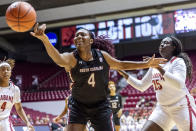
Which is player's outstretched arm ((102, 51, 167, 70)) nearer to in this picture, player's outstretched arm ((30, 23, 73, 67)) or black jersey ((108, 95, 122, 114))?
player's outstretched arm ((30, 23, 73, 67))

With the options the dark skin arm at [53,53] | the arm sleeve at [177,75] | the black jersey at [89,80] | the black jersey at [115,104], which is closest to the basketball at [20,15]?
the dark skin arm at [53,53]

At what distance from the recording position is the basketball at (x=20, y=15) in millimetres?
3535

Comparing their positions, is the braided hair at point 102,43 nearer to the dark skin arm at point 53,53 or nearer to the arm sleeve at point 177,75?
the dark skin arm at point 53,53

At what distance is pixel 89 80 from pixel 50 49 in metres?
0.55

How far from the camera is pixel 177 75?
3.41 meters

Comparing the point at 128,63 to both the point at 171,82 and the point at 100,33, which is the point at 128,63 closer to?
the point at 171,82

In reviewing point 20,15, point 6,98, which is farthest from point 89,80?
point 6,98

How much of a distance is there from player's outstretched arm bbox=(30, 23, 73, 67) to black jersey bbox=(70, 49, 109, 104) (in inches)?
5.2

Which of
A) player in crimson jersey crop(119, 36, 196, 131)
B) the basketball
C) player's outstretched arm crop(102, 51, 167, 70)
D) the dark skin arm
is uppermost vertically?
the basketball

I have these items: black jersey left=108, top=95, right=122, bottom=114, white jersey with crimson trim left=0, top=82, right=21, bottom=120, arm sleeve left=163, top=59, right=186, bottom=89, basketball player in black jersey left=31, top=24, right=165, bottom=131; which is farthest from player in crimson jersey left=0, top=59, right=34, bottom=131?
black jersey left=108, top=95, right=122, bottom=114

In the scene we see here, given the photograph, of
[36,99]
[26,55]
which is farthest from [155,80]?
[26,55]

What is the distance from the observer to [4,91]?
4176 millimetres

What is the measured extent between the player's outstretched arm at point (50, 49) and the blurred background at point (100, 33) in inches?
335

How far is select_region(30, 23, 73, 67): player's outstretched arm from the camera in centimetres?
276
